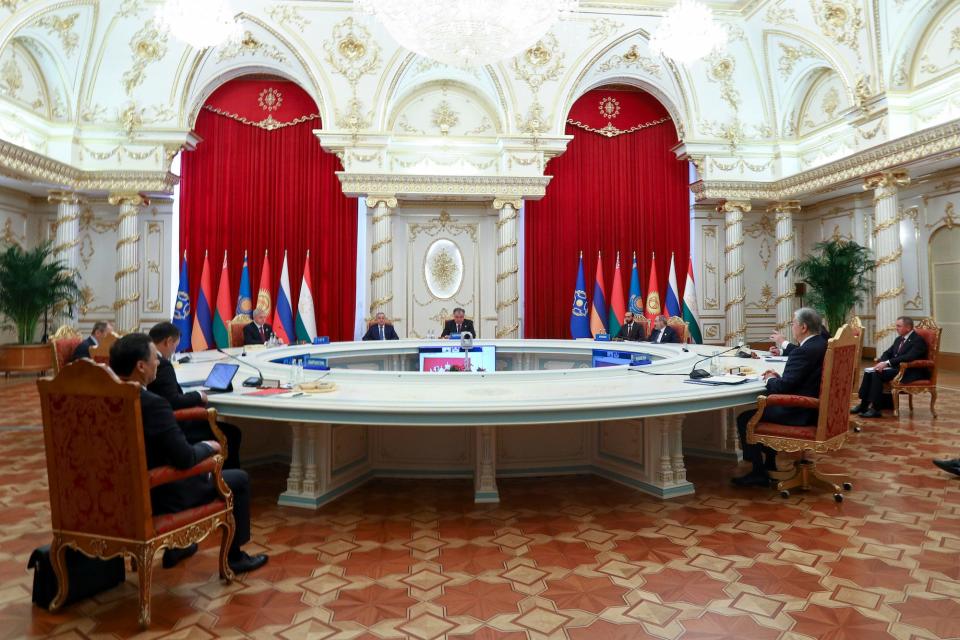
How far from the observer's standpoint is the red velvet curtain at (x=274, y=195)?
10.1 metres

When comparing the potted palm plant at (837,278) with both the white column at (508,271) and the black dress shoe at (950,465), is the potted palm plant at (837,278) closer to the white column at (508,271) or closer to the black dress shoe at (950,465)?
the white column at (508,271)

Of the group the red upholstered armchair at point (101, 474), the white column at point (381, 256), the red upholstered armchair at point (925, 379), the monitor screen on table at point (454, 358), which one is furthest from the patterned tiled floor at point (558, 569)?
the white column at point (381, 256)

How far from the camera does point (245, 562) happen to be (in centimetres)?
255

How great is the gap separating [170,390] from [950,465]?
4.97 metres

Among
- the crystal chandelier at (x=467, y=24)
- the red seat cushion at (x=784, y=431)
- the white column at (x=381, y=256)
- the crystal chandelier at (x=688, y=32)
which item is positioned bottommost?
the red seat cushion at (x=784, y=431)

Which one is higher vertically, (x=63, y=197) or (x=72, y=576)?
(x=63, y=197)

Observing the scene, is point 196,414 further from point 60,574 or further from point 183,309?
point 183,309

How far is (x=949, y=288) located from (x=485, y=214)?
25.5 ft

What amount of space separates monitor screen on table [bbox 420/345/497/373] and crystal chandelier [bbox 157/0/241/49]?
4482 mm

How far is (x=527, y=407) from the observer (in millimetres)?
2973

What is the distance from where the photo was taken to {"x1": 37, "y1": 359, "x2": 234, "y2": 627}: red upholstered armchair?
200 cm

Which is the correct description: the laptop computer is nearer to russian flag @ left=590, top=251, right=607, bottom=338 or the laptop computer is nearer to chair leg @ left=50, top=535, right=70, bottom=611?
chair leg @ left=50, top=535, right=70, bottom=611

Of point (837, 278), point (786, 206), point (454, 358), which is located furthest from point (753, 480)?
point (786, 206)

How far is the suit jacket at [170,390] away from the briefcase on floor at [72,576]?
28.6 inches
